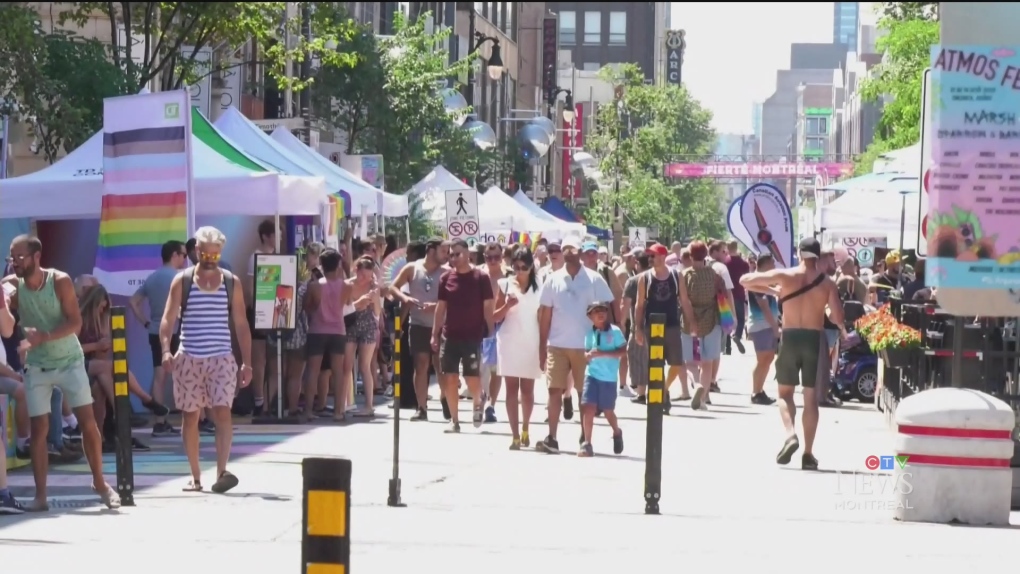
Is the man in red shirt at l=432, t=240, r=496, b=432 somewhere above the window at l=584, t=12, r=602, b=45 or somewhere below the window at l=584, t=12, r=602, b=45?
below

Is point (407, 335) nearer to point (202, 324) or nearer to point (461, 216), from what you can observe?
point (202, 324)

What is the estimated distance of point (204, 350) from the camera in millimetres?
12336

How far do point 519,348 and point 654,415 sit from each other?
5120mm

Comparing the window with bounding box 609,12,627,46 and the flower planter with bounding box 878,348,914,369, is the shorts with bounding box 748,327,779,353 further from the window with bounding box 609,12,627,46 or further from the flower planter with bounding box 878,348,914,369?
the window with bounding box 609,12,627,46

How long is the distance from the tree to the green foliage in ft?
125

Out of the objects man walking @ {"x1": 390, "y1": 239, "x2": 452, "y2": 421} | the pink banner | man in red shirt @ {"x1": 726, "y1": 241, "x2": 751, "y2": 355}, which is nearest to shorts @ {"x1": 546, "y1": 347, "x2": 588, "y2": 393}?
man walking @ {"x1": 390, "y1": 239, "x2": 452, "y2": 421}

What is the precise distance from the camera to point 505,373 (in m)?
16.3

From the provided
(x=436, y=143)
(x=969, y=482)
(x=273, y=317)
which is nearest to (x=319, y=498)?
(x=969, y=482)

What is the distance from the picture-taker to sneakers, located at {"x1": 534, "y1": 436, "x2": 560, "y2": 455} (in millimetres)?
15648

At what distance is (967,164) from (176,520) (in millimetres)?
5817

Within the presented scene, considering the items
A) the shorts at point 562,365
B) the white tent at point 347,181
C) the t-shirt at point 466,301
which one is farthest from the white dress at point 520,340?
the white tent at point 347,181

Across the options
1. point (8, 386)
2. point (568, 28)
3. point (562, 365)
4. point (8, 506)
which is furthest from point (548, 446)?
point (568, 28)

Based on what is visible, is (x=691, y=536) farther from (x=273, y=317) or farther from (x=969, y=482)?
(x=273, y=317)

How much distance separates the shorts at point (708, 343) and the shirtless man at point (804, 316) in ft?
20.6
